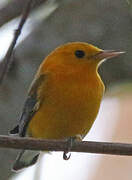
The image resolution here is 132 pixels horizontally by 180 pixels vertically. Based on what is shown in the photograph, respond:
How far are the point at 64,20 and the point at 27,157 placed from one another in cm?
140

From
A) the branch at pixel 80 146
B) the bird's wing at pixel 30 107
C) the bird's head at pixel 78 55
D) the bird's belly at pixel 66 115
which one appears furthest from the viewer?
the bird's head at pixel 78 55

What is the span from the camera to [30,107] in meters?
4.64

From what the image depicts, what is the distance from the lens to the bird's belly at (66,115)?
4.43m

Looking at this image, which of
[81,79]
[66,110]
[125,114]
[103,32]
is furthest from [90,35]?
[125,114]

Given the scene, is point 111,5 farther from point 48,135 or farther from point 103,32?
point 48,135

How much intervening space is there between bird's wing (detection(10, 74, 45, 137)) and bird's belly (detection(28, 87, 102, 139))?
7cm

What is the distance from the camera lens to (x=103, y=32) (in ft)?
17.4

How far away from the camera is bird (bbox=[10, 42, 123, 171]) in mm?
4449

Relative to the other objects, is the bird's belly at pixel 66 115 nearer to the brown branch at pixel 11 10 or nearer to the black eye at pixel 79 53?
the black eye at pixel 79 53

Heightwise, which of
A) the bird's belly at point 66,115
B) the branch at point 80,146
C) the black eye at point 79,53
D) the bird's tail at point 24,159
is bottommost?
the bird's tail at point 24,159

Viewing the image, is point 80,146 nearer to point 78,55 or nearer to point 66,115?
point 66,115

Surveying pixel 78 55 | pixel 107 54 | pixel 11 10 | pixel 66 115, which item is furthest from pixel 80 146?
pixel 11 10

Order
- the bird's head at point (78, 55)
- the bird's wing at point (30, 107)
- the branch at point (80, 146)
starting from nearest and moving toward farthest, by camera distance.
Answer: the branch at point (80, 146) → the bird's wing at point (30, 107) → the bird's head at point (78, 55)

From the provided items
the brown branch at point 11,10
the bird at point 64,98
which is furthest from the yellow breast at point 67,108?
the brown branch at point 11,10
